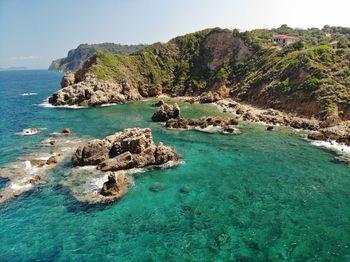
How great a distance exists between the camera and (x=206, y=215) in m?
38.6

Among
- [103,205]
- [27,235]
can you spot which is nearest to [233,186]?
[103,205]

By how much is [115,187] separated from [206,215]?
42.8 feet

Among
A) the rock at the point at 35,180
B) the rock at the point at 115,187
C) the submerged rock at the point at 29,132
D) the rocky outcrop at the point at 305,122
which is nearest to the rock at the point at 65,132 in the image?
the submerged rock at the point at 29,132

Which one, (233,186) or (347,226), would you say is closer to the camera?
(347,226)

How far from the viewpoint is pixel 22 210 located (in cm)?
4047

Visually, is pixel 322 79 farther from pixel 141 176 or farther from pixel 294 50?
pixel 141 176

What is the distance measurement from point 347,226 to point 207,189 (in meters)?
17.3

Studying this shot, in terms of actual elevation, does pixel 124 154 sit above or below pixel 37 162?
→ above

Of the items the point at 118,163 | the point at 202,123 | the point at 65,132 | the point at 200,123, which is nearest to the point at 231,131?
the point at 202,123

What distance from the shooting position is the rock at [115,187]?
43.3m

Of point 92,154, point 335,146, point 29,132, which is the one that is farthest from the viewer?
point 29,132

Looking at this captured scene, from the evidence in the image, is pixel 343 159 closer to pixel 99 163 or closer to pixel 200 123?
pixel 200 123

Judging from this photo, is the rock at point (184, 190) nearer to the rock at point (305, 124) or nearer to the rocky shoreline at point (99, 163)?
the rocky shoreline at point (99, 163)

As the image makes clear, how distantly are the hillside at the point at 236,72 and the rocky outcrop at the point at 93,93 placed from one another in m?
0.36
